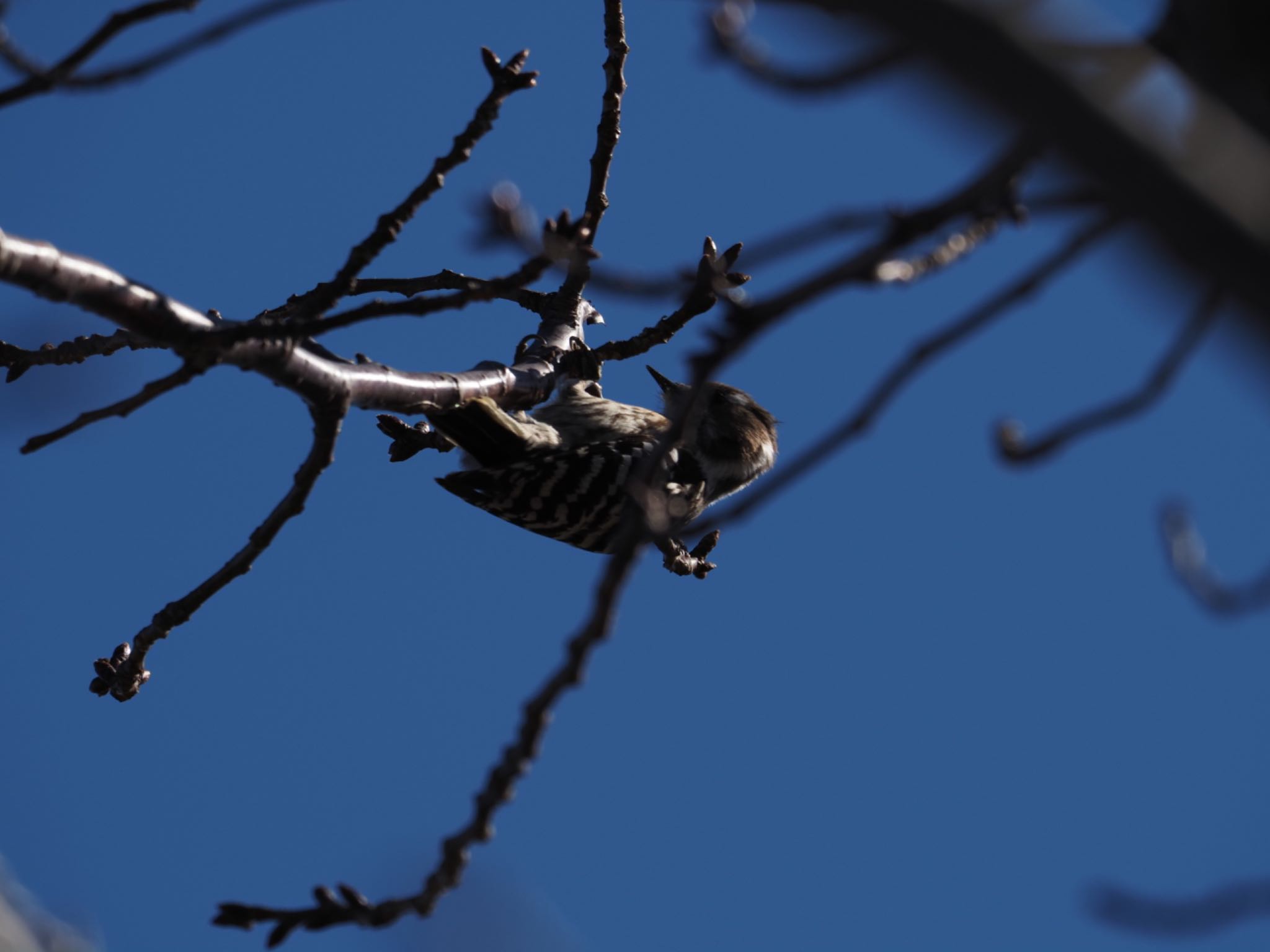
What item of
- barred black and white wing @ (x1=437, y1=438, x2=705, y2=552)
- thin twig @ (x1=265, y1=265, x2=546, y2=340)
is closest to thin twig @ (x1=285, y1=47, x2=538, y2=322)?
thin twig @ (x1=265, y1=265, x2=546, y2=340)

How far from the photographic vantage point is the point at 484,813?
80.0 inches

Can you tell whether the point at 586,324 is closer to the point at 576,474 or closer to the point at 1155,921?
the point at 576,474

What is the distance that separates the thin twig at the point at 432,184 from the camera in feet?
8.37

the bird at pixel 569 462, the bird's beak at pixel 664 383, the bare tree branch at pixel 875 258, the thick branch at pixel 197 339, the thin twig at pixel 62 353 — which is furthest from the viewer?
the bird's beak at pixel 664 383

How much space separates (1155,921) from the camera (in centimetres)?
218

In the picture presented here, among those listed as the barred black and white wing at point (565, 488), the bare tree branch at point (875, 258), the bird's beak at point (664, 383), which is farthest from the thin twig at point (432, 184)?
the bird's beak at point (664, 383)

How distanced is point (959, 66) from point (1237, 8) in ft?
1.91

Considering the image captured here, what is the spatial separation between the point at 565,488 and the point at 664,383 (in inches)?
59.9

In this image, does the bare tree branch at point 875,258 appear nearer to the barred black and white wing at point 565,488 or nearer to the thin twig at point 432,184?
the thin twig at point 432,184

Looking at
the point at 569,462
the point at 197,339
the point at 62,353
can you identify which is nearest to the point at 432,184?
the point at 197,339

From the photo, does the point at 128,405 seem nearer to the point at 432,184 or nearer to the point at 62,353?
the point at 432,184

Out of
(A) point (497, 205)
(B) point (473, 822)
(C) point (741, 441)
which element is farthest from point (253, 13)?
(C) point (741, 441)

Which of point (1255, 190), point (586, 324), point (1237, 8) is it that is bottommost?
point (1255, 190)

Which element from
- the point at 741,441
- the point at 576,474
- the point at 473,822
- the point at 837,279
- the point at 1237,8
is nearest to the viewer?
the point at 1237,8
